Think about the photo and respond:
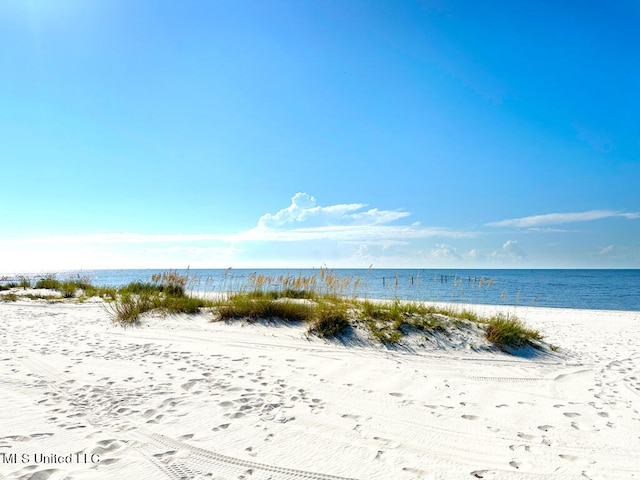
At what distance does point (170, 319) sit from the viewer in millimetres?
9688

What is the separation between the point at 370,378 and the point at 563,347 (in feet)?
18.2

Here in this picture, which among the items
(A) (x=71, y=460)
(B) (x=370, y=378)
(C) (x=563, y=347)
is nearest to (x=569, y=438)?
(B) (x=370, y=378)

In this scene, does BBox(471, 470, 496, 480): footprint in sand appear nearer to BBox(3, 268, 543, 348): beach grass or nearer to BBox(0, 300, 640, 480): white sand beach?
BBox(0, 300, 640, 480): white sand beach

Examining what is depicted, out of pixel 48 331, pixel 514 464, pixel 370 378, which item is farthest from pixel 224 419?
pixel 48 331

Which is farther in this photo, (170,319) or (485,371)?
(170,319)

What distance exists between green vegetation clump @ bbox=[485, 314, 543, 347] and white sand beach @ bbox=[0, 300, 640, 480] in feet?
1.52

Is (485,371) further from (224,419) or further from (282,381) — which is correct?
(224,419)

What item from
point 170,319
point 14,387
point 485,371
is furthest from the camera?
point 170,319

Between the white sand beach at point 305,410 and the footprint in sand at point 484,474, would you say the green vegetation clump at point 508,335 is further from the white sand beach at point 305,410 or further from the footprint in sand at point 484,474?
the footprint in sand at point 484,474

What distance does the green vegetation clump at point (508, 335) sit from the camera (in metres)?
7.87

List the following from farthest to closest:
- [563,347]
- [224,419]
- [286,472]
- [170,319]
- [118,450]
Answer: [170,319] < [563,347] < [224,419] < [118,450] < [286,472]

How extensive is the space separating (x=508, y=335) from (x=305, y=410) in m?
5.48

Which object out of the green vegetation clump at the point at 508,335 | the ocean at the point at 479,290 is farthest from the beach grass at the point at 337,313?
the ocean at the point at 479,290

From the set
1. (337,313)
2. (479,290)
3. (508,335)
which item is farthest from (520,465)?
(479,290)
